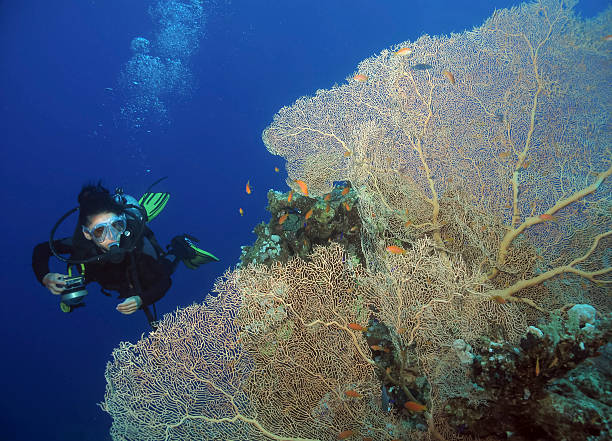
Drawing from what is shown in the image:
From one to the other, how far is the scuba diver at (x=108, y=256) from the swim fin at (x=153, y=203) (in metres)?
0.51

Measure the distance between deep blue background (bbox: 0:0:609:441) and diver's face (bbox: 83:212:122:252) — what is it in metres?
26.5

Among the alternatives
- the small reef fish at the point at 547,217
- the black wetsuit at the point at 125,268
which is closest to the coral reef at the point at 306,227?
the black wetsuit at the point at 125,268

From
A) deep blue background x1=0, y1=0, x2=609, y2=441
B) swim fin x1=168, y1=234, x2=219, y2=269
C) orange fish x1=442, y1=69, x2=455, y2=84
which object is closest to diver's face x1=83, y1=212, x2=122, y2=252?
swim fin x1=168, y1=234, x2=219, y2=269

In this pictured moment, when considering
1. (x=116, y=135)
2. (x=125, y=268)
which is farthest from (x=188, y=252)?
(x=116, y=135)

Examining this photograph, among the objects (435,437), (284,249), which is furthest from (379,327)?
(284,249)

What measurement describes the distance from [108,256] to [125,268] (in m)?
0.38

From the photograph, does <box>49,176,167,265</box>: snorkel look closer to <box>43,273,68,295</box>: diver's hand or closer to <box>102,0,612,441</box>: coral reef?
<box>43,273,68,295</box>: diver's hand

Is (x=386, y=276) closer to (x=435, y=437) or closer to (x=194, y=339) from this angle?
(x=435, y=437)

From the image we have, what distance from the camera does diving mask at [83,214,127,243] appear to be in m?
3.77

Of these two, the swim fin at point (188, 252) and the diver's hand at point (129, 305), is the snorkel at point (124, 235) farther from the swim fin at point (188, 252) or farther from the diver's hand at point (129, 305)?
the diver's hand at point (129, 305)

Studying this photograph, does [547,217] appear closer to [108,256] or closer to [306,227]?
[306,227]

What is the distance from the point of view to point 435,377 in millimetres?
2557

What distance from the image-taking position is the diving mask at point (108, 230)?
12.4 ft

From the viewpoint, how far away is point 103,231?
3.80 metres
